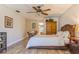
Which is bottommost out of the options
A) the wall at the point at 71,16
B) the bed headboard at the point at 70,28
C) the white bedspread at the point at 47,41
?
the white bedspread at the point at 47,41

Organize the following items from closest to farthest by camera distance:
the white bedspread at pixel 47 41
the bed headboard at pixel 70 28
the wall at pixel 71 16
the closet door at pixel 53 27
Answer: the white bedspread at pixel 47 41 → the wall at pixel 71 16 → the bed headboard at pixel 70 28 → the closet door at pixel 53 27

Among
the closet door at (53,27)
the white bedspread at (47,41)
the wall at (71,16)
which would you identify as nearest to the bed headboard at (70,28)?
the wall at (71,16)

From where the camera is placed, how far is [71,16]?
7551 mm

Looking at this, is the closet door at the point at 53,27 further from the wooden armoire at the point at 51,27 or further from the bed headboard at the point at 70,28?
the bed headboard at the point at 70,28

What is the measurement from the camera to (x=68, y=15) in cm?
781

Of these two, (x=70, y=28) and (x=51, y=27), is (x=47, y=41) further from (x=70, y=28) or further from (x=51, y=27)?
(x=51, y=27)

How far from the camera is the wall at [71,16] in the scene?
23.1ft

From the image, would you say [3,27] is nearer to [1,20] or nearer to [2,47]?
[1,20]

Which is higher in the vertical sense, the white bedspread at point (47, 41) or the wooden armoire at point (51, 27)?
the wooden armoire at point (51, 27)

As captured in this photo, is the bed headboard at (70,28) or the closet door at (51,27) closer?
the bed headboard at (70,28)

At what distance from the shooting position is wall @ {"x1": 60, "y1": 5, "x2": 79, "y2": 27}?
7.04m

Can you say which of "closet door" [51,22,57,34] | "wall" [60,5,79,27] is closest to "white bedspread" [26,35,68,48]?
"wall" [60,5,79,27]
